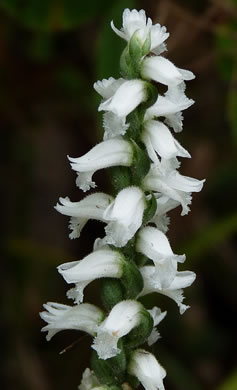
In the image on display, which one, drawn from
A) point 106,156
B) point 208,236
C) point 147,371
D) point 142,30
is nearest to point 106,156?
point 106,156

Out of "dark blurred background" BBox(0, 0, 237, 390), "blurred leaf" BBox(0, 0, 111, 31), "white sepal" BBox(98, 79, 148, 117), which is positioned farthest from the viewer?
"dark blurred background" BBox(0, 0, 237, 390)

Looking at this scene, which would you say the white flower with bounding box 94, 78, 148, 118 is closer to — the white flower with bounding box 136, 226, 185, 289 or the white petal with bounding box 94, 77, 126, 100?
the white petal with bounding box 94, 77, 126, 100

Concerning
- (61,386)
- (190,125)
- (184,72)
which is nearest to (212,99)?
(190,125)

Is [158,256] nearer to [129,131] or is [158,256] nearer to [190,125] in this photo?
[129,131]

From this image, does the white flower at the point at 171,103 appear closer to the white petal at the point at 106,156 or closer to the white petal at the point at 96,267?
the white petal at the point at 106,156

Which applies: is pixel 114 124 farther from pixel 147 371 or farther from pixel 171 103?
pixel 147 371

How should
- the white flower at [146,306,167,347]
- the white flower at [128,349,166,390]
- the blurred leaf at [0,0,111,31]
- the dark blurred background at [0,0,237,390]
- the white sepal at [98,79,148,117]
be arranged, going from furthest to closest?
the dark blurred background at [0,0,237,390] < the blurred leaf at [0,0,111,31] < the white flower at [146,306,167,347] < the white flower at [128,349,166,390] < the white sepal at [98,79,148,117]

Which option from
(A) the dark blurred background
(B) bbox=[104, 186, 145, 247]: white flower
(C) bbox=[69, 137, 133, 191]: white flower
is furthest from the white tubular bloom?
(A) the dark blurred background
